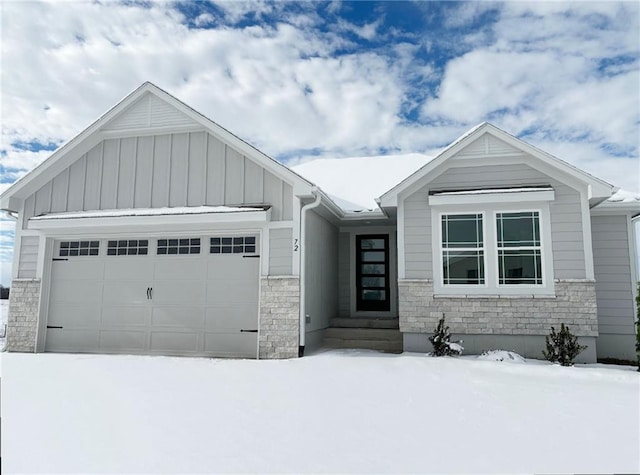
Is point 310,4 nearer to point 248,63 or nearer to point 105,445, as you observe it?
point 248,63

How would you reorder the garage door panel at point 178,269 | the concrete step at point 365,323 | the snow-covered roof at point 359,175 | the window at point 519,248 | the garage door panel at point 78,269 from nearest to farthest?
the window at point 519,248, the garage door panel at point 178,269, the garage door panel at point 78,269, the concrete step at point 365,323, the snow-covered roof at point 359,175

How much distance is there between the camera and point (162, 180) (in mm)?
9898

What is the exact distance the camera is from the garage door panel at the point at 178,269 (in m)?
9.66

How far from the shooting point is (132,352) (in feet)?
31.9

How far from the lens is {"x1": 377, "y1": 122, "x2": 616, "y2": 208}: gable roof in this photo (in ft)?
27.8

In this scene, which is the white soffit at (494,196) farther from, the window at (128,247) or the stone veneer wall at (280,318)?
the window at (128,247)

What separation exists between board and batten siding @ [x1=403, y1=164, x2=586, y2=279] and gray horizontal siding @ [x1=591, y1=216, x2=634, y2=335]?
1542mm

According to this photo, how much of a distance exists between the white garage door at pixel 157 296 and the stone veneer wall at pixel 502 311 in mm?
3213

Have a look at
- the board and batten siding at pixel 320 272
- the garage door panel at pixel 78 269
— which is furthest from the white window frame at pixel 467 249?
the garage door panel at pixel 78 269

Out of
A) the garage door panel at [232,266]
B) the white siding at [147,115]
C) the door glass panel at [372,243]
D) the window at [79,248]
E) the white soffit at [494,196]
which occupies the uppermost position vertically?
the white siding at [147,115]

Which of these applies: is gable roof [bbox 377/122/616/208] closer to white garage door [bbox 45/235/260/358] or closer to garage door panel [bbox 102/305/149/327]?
white garage door [bbox 45/235/260/358]

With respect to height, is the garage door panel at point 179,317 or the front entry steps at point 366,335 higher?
the garage door panel at point 179,317

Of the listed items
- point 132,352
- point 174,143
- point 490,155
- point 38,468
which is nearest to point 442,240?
point 490,155

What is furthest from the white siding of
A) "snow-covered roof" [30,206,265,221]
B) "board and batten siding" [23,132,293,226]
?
"snow-covered roof" [30,206,265,221]
